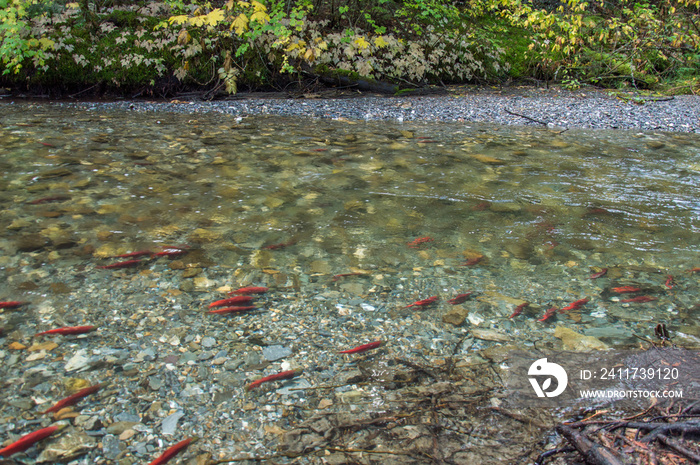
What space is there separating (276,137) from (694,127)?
305 inches

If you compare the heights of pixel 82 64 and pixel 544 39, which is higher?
pixel 544 39

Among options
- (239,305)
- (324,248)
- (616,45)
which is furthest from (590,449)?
(616,45)

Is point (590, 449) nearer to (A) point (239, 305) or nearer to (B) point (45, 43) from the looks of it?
(A) point (239, 305)

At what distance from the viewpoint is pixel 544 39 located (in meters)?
14.0

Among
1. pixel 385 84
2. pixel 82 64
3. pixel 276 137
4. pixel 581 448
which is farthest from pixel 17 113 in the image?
pixel 581 448

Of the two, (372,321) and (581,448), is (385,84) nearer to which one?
(372,321)

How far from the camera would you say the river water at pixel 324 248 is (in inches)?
107

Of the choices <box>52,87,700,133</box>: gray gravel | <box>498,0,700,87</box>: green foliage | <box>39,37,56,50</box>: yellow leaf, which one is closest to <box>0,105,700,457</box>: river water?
<box>52,87,700,133</box>: gray gravel

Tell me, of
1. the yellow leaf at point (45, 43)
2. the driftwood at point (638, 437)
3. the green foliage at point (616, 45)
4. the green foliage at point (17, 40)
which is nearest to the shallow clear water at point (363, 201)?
the driftwood at point (638, 437)

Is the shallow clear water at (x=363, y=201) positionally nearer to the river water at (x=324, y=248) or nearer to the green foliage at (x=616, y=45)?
the river water at (x=324, y=248)

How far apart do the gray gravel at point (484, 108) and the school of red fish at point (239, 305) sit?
20.5ft

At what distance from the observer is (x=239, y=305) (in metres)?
3.06

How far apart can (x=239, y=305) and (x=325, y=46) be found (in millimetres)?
8902

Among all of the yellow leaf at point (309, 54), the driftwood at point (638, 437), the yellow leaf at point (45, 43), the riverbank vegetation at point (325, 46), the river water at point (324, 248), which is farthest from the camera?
the riverbank vegetation at point (325, 46)
